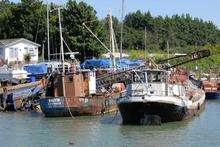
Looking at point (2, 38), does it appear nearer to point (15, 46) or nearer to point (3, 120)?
point (15, 46)

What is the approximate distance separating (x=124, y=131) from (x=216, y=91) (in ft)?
122

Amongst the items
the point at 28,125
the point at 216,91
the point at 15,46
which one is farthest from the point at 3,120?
the point at 15,46

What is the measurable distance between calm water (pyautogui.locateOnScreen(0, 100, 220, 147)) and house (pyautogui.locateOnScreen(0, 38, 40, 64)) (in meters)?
40.1

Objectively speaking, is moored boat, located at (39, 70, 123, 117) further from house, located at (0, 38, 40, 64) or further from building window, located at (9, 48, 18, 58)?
building window, located at (9, 48, 18, 58)

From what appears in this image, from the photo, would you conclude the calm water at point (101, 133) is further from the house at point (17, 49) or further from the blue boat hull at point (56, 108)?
the house at point (17, 49)

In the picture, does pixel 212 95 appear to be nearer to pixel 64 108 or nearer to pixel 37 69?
pixel 37 69

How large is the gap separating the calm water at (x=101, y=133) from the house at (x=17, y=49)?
4013 centimetres

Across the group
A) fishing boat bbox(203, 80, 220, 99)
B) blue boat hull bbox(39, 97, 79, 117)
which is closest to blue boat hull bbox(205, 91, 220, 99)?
fishing boat bbox(203, 80, 220, 99)

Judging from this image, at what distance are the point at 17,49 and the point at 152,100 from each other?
5138cm

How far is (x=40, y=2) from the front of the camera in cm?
9944

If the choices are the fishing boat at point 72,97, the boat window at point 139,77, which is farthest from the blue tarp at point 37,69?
the boat window at point 139,77

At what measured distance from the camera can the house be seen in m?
92.9

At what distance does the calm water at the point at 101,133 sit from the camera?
126 ft

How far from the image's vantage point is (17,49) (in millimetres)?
93750
